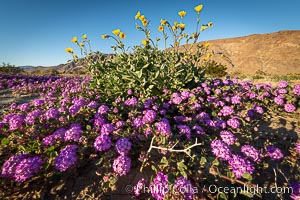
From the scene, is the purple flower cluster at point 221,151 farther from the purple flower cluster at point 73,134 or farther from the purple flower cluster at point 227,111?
the purple flower cluster at point 73,134

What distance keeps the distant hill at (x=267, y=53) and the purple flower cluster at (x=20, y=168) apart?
51.9 m

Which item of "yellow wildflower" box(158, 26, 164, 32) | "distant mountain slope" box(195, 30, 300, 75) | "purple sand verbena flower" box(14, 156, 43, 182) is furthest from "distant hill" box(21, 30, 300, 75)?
"purple sand verbena flower" box(14, 156, 43, 182)

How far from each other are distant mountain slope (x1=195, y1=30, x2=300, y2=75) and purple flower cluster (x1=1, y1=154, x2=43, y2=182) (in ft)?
183

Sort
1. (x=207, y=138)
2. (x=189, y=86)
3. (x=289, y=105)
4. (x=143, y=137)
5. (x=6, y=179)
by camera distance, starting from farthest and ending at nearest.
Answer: (x=189, y=86)
(x=289, y=105)
(x=207, y=138)
(x=143, y=137)
(x=6, y=179)

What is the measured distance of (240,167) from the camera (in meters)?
1.65

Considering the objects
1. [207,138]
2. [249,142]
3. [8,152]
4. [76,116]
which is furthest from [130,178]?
[249,142]

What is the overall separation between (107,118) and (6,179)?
1.35 metres

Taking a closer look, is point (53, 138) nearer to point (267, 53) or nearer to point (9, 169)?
point (9, 169)

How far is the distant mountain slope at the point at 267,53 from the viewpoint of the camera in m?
51.8

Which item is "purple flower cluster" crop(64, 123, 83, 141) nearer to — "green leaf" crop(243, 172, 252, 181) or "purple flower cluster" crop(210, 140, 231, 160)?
"purple flower cluster" crop(210, 140, 231, 160)

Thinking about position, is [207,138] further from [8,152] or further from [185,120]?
[8,152]

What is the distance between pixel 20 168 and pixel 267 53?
75.9m

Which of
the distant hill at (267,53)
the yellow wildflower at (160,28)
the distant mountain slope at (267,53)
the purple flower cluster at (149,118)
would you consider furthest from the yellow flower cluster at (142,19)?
the distant mountain slope at (267,53)

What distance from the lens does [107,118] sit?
2643mm
